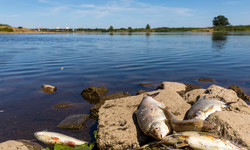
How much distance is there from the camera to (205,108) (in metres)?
5.78

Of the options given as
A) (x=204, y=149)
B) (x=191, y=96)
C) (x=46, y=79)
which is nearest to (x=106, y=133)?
(x=204, y=149)

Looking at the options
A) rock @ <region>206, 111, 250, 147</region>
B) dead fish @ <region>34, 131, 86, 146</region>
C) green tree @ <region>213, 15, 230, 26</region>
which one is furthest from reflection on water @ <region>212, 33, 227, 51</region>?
green tree @ <region>213, 15, 230, 26</region>

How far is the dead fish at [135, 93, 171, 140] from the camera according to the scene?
450cm

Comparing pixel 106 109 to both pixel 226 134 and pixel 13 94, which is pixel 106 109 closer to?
pixel 226 134

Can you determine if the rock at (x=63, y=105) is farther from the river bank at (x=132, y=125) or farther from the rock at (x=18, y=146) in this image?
the rock at (x=18, y=146)

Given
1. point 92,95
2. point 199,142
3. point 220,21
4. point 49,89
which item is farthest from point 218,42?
point 220,21

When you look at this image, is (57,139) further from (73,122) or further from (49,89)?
(49,89)

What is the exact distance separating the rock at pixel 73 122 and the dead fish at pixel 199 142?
3.18 m

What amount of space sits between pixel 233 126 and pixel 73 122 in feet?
16.2

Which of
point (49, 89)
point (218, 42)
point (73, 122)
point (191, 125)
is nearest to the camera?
point (191, 125)

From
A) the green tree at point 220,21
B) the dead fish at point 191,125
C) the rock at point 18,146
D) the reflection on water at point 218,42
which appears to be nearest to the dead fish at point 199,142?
the dead fish at point 191,125

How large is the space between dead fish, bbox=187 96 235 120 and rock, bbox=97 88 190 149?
493mm

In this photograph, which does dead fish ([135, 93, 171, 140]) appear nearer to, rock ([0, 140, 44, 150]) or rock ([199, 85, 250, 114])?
rock ([199, 85, 250, 114])

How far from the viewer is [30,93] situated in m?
9.86
